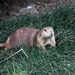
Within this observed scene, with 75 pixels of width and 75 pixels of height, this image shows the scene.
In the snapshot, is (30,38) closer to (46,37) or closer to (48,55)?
(46,37)

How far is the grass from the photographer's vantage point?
17.6ft

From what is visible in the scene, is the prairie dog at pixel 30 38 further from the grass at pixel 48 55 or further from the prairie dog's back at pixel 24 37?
the grass at pixel 48 55

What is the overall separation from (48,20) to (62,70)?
1808mm

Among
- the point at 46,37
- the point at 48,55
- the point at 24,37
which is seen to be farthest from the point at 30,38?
the point at 48,55

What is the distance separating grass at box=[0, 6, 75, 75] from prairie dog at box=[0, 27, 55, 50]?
0.40 feet

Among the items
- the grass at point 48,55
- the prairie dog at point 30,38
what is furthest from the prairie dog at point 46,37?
the grass at point 48,55

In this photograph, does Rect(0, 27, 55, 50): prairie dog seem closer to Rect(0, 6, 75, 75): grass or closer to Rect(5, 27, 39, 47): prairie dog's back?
Rect(5, 27, 39, 47): prairie dog's back

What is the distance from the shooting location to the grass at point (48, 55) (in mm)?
5379

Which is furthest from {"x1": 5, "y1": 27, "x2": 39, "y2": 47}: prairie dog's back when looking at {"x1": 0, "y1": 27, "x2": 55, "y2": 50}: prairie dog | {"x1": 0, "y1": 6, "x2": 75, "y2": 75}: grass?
{"x1": 0, "y1": 6, "x2": 75, "y2": 75}: grass

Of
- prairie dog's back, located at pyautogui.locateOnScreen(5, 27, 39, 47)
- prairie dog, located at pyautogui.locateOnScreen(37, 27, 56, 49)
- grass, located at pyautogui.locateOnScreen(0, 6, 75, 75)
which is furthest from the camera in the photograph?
prairie dog's back, located at pyautogui.locateOnScreen(5, 27, 39, 47)

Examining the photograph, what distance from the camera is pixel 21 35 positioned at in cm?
612

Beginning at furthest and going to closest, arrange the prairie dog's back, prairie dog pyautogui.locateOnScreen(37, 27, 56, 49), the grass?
the prairie dog's back, prairie dog pyautogui.locateOnScreen(37, 27, 56, 49), the grass

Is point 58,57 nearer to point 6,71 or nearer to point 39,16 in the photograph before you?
point 6,71

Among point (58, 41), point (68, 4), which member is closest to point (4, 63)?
point (58, 41)
